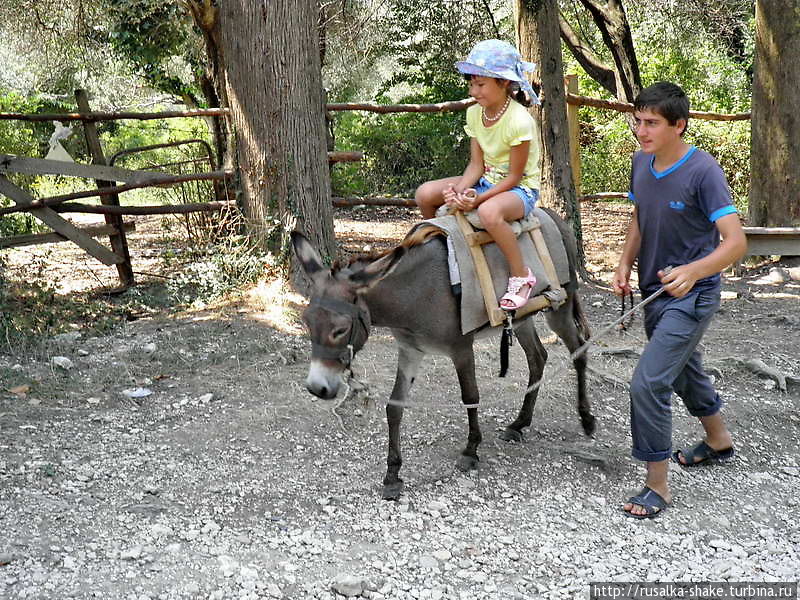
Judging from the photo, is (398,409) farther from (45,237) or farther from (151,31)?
(151,31)

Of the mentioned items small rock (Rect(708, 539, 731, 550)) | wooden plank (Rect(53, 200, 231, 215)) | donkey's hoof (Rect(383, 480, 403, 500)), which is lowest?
small rock (Rect(708, 539, 731, 550))

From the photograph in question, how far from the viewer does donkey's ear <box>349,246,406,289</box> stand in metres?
3.80

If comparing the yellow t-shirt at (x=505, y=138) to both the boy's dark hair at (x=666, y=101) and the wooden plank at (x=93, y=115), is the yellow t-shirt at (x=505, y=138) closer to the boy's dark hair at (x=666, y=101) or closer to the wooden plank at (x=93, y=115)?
the boy's dark hair at (x=666, y=101)

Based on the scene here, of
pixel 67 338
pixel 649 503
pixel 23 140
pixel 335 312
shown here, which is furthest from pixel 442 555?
pixel 23 140

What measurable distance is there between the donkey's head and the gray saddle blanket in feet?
1.54

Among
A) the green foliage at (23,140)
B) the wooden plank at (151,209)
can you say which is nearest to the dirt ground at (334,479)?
the wooden plank at (151,209)

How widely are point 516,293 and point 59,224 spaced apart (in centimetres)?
549

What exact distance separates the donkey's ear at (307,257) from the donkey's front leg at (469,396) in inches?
36.2

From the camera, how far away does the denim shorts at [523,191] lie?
429 centimetres

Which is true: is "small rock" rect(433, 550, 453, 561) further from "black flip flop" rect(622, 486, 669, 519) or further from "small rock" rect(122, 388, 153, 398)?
"small rock" rect(122, 388, 153, 398)

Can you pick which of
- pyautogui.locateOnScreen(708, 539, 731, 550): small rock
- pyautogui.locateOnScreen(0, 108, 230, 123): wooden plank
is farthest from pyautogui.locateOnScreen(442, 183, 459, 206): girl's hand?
pyautogui.locateOnScreen(0, 108, 230, 123): wooden plank

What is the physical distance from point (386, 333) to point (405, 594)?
12.3 feet

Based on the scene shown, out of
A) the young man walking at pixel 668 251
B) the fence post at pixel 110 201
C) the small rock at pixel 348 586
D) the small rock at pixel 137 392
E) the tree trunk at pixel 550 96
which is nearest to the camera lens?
the small rock at pixel 348 586

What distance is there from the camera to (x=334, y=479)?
438 cm
